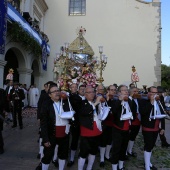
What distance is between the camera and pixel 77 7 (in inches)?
759

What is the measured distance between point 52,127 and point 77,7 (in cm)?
1711

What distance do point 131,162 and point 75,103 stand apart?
2.13 m

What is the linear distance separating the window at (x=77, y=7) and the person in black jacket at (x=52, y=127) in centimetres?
1645

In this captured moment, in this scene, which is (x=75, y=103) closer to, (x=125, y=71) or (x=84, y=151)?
(x=84, y=151)

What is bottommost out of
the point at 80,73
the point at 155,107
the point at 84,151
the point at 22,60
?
the point at 84,151

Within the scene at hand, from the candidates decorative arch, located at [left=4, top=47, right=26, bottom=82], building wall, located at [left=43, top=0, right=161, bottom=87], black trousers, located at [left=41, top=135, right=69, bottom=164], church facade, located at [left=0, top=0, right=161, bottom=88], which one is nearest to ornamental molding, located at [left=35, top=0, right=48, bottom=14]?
church facade, located at [left=0, top=0, right=161, bottom=88]

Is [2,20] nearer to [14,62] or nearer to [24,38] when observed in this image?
[24,38]

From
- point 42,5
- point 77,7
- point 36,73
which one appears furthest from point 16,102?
point 77,7

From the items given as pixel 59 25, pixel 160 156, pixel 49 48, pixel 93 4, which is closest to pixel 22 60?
pixel 49 48

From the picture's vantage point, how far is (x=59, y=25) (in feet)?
62.5

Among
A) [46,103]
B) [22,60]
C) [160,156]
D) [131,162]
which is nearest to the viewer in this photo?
[46,103]

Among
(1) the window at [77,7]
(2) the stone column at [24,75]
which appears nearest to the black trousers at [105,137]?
(2) the stone column at [24,75]

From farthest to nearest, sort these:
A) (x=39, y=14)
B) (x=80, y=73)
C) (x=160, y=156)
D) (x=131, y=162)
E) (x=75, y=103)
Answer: (x=39, y=14) → (x=80, y=73) → (x=160, y=156) → (x=131, y=162) → (x=75, y=103)

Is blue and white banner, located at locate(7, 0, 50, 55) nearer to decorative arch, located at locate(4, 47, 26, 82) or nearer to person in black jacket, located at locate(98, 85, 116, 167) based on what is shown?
decorative arch, located at locate(4, 47, 26, 82)
